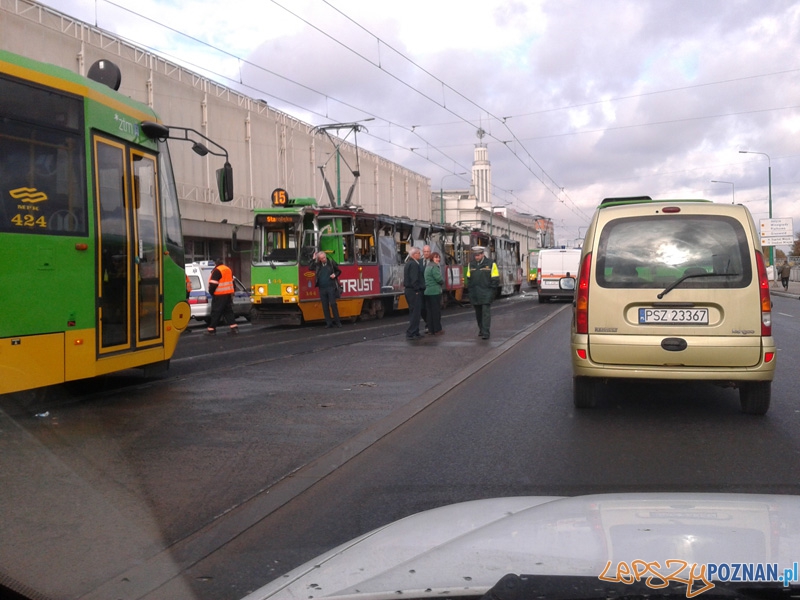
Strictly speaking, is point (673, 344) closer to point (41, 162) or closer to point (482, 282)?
point (41, 162)

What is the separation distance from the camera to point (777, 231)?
62000 mm

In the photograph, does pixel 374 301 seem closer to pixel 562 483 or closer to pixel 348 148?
pixel 562 483

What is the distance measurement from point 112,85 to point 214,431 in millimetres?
5226

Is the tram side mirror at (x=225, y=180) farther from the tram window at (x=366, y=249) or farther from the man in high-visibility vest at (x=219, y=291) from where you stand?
the tram window at (x=366, y=249)

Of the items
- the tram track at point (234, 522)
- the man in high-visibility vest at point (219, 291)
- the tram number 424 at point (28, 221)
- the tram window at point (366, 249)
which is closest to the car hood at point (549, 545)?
the tram track at point (234, 522)

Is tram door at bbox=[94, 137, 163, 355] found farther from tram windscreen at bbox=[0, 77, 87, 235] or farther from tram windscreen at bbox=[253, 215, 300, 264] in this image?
tram windscreen at bbox=[253, 215, 300, 264]

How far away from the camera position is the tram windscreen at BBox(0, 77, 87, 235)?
7098mm

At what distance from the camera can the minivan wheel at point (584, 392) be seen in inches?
309

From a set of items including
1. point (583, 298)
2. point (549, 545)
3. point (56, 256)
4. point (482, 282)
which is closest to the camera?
point (549, 545)

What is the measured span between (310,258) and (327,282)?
1205 millimetres

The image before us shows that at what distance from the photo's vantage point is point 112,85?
10086 mm

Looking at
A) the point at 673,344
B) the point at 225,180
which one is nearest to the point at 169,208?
A: the point at 225,180

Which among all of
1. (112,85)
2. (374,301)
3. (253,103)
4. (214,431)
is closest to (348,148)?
(253,103)

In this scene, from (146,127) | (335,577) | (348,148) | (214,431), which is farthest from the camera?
(348,148)
